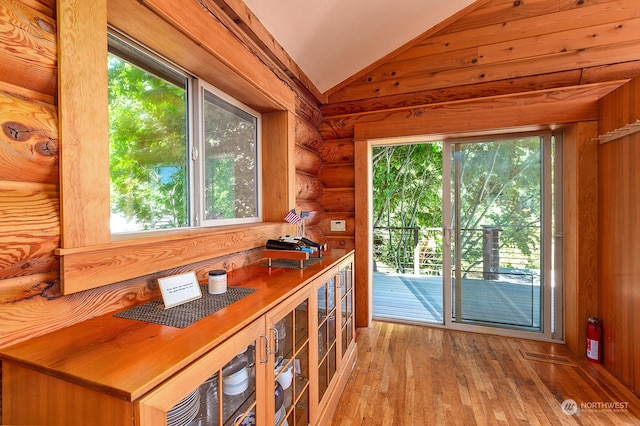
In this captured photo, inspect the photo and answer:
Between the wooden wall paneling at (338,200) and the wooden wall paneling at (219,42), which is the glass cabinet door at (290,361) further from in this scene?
the wooden wall paneling at (338,200)

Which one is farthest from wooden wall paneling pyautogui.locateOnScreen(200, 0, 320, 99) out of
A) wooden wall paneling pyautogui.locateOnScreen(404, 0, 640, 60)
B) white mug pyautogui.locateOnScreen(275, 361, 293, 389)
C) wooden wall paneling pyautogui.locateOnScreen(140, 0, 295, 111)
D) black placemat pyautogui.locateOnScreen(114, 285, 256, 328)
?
white mug pyautogui.locateOnScreen(275, 361, 293, 389)

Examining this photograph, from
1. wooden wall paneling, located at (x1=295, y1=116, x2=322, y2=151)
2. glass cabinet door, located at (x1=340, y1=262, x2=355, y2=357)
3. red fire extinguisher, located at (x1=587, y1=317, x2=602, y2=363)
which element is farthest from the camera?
wooden wall paneling, located at (x1=295, y1=116, x2=322, y2=151)

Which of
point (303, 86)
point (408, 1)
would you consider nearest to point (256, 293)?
point (303, 86)

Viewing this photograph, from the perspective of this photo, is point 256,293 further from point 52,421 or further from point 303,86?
point 303,86

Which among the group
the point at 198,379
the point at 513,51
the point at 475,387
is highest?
the point at 513,51

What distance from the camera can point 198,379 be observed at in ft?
2.44

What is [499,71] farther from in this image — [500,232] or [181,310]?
[181,310]

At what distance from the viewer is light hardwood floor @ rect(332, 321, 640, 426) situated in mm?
1790

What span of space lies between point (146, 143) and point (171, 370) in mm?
1144

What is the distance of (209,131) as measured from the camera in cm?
179

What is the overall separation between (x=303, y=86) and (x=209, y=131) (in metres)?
1.30

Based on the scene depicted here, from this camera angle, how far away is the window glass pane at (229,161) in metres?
1.78

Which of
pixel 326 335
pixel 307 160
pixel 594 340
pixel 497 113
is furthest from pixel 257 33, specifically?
pixel 594 340

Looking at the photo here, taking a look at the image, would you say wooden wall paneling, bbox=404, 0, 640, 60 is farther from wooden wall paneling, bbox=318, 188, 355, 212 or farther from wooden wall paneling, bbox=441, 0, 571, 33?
wooden wall paneling, bbox=318, 188, 355, 212
